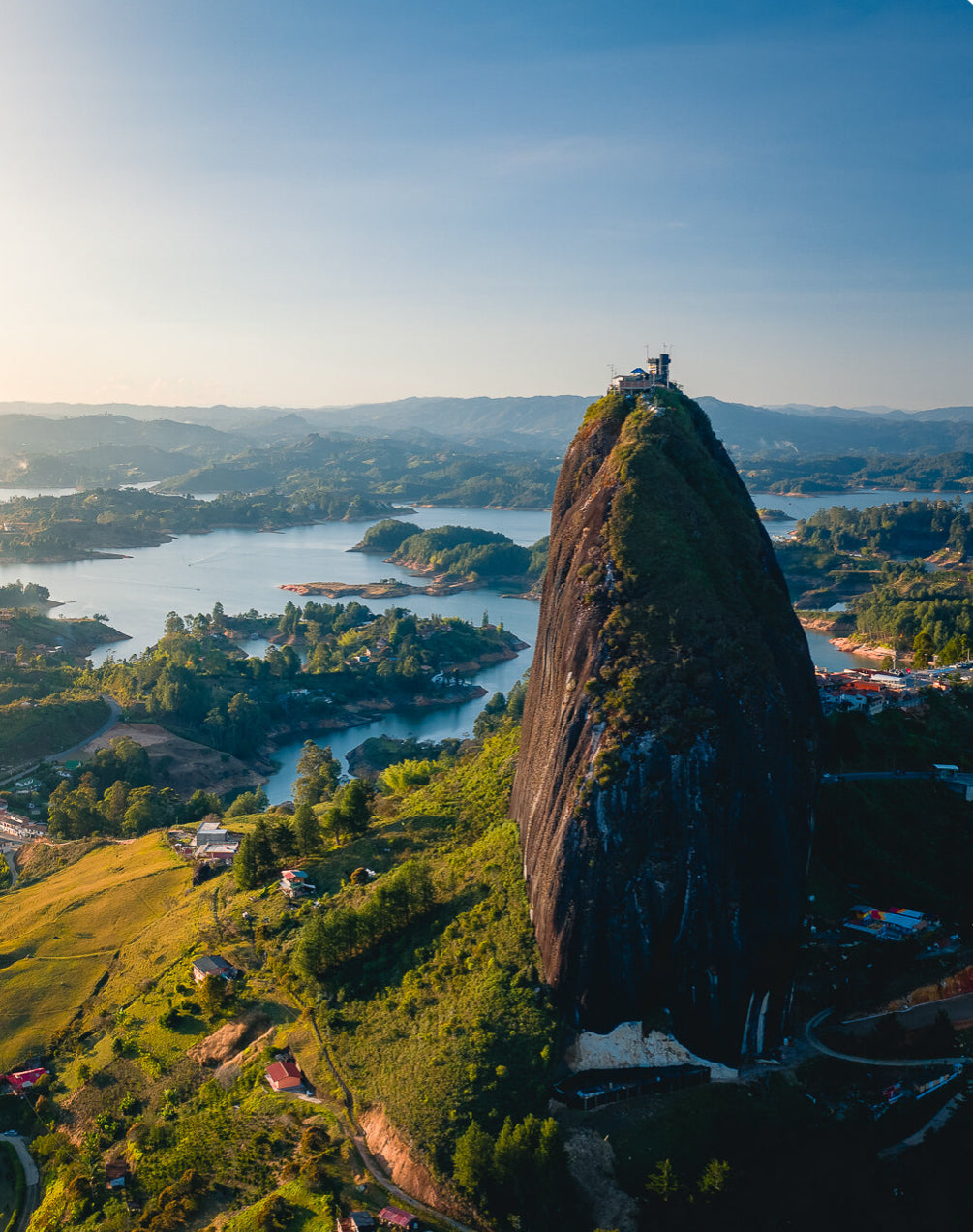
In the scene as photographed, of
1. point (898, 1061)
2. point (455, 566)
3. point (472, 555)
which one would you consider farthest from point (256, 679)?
point (898, 1061)

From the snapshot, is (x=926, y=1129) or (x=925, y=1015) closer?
(x=926, y=1129)

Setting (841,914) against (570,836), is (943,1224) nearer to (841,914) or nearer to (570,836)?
(841,914)

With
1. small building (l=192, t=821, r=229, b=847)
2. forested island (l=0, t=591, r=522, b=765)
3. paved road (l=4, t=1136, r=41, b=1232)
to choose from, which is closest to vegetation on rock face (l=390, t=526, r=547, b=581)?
forested island (l=0, t=591, r=522, b=765)

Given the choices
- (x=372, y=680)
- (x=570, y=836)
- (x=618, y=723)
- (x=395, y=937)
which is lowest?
(x=372, y=680)

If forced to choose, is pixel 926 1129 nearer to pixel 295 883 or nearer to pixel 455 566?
pixel 295 883

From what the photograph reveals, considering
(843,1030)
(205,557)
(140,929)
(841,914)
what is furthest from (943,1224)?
(205,557)

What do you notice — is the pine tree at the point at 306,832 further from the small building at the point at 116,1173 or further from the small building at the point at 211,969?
the small building at the point at 116,1173

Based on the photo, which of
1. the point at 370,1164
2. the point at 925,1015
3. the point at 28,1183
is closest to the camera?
the point at 370,1164

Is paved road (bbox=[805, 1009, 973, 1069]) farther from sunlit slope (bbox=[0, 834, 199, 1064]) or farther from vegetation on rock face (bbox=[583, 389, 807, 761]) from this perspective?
sunlit slope (bbox=[0, 834, 199, 1064])
